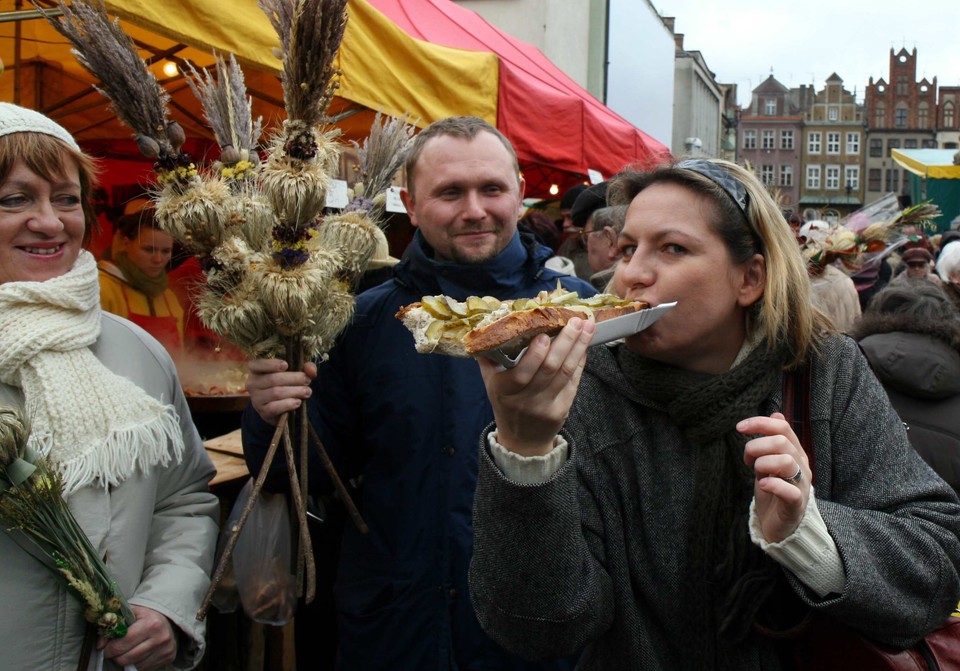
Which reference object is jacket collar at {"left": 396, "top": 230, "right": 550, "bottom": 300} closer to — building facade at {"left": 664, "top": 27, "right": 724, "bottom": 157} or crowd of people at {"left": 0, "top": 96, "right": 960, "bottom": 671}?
crowd of people at {"left": 0, "top": 96, "right": 960, "bottom": 671}

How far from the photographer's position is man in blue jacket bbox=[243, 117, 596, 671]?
2105 mm

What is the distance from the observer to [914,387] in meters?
2.49

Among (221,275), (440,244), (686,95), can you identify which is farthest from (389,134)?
(686,95)

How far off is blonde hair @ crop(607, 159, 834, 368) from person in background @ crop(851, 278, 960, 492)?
39.0 inches

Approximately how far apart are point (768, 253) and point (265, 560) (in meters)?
1.58

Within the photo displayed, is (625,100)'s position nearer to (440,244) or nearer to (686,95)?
(440,244)

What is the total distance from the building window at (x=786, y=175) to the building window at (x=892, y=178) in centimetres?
962

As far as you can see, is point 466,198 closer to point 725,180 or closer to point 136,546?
point 725,180

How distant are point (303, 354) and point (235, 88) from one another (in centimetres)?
70

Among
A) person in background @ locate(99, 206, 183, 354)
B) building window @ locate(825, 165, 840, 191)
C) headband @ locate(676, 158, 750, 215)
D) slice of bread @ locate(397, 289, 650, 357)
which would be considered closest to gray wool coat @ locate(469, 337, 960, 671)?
slice of bread @ locate(397, 289, 650, 357)

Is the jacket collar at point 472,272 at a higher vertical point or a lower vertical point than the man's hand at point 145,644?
higher

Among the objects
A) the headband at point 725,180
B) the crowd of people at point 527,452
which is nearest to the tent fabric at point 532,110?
the crowd of people at point 527,452

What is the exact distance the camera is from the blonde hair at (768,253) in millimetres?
1657

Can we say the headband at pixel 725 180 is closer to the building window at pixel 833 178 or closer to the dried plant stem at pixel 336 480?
the dried plant stem at pixel 336 480
